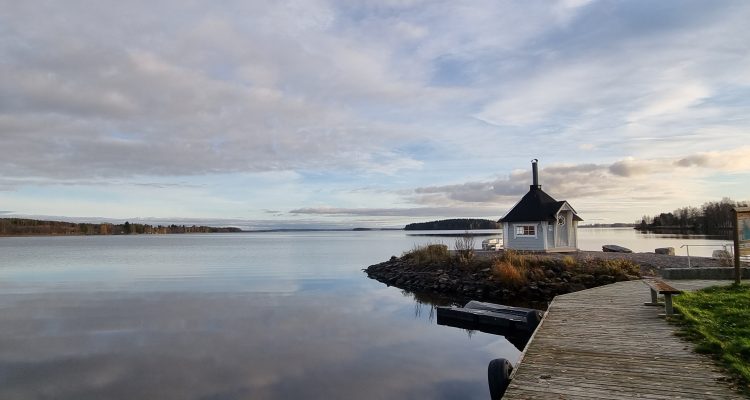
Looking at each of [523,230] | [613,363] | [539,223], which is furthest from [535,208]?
[613,363]

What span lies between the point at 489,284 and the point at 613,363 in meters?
14.7

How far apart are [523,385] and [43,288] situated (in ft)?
92.0

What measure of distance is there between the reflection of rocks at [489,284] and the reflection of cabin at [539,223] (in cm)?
615

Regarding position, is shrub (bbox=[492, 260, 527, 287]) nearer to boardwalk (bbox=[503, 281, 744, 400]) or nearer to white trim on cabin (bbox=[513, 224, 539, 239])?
white trim on cabin (bbox=[513, 224, 539, 239])

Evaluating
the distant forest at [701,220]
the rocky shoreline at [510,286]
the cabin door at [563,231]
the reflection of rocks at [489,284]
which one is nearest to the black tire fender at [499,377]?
the reflection of rocks at [489,284]

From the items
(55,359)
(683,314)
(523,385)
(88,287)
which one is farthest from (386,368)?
(88,287)

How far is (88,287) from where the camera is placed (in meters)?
26.6

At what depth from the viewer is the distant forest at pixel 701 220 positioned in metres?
105

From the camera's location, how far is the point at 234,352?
12.9m

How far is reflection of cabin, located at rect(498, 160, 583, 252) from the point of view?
95.9 ft

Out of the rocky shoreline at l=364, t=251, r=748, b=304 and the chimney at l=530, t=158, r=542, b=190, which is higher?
the chimney at l=530, t=158, r=542, b=190

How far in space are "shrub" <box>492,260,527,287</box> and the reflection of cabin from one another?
7.99 metres

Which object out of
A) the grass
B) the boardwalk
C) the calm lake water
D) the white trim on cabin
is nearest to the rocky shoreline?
the calm lake water

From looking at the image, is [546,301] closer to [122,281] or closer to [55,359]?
[55,359]
